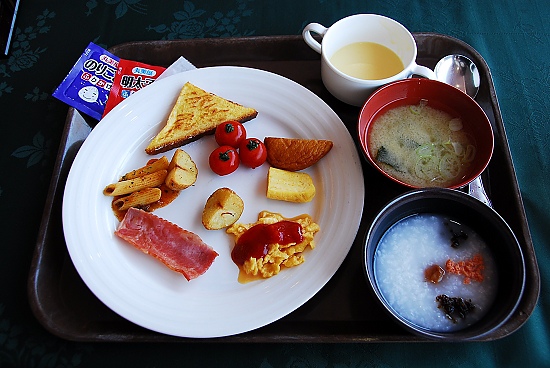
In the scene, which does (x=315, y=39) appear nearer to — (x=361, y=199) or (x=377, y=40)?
(x=377, y=40)

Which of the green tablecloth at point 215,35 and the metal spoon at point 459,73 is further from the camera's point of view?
the metal spoon at point 459,73

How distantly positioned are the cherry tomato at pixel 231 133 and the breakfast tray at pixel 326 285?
302 mm

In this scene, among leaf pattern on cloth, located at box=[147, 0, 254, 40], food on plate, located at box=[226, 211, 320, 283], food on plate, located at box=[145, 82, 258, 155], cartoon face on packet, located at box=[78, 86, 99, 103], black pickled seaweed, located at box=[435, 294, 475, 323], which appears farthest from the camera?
leaf pattern on cloth, located at box=[147, 0, 254, 40]

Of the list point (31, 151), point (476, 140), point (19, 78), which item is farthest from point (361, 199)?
point (19, 78)

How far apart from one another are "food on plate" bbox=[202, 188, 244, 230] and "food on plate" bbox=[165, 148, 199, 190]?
3.8 inches

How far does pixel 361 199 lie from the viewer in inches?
51.8

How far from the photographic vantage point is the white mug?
142 cm

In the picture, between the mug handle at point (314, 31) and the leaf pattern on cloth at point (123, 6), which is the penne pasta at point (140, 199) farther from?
the leaf pattern on cloth at point (123, 6)

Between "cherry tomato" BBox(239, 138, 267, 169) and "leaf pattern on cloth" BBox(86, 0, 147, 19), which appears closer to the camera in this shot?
"cherry tomato" BBox(239, 138, 267, 169)

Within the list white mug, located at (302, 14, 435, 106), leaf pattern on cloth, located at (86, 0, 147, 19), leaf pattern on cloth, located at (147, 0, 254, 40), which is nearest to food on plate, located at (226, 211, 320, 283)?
white mug, located at (302, 14, 435, 106)

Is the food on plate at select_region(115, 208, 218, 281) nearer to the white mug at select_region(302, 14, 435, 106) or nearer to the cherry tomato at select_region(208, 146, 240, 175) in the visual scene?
the cherry tomato at select_region(208, 146, 240, 175)

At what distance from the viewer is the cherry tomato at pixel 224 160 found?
1.38 metres

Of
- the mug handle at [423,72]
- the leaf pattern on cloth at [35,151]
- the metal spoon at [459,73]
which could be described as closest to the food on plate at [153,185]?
the leaf pattern on cloth at [35,151]

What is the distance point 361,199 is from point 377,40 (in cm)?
59
